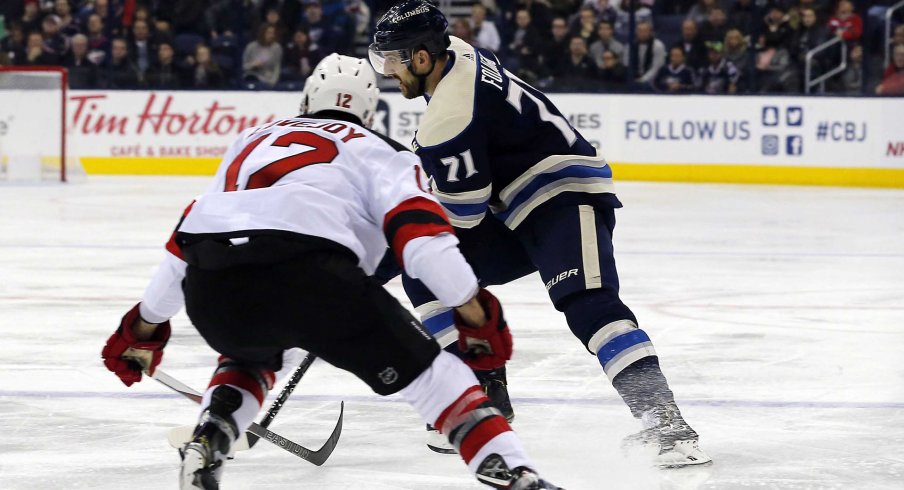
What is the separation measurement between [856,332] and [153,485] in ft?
9.14

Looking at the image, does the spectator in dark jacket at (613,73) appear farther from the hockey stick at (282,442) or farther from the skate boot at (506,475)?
the skate boot at (506,475)

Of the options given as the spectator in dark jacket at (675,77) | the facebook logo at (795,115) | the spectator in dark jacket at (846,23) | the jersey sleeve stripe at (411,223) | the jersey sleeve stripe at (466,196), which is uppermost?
the jersey sleeve stripe at (411,223)

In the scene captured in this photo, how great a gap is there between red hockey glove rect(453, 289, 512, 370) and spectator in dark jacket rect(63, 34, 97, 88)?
9.41 meters

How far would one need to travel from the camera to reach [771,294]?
562 centimetres

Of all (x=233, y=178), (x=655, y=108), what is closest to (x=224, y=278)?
(x=233, y=178)

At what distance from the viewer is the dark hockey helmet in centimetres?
300

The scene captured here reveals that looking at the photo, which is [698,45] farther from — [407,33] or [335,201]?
[335,201]

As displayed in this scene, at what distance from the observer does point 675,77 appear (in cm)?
1141

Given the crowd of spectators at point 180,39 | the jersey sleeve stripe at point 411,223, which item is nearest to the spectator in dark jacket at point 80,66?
the crowd of spectators at point 180,39

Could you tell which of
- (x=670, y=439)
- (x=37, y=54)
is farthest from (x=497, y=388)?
(x=37, y=54)

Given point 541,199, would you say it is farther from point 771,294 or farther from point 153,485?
point 771,294

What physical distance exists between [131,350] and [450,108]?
870mm

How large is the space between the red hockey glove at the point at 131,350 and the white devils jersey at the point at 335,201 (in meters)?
0.14

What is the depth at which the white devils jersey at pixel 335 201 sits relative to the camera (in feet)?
7.20
